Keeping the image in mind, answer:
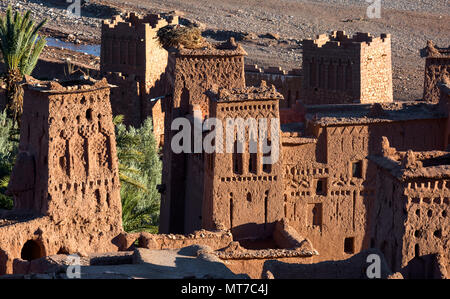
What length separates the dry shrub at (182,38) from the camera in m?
30.8

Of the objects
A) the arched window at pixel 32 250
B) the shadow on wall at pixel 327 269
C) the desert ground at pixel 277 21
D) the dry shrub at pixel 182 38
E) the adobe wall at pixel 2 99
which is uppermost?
the desert ground at pixel 277 21

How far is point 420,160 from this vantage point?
22.8 metres

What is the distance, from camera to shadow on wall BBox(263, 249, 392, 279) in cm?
2120

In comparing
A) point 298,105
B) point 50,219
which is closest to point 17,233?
point 50,219

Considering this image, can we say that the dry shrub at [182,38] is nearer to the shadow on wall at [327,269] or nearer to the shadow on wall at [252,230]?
the shadow on wall at [252,230]

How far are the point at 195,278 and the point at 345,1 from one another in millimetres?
55857

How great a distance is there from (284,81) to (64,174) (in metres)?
15.6

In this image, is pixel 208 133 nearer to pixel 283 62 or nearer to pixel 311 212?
pixel 311 212

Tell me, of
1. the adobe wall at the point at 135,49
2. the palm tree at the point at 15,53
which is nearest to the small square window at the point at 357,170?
the palm tree at the point at 15,53

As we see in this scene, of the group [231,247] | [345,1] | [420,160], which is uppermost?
[345,1]

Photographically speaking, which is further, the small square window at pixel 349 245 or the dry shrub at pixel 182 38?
the dry shrub at pixel 182 38

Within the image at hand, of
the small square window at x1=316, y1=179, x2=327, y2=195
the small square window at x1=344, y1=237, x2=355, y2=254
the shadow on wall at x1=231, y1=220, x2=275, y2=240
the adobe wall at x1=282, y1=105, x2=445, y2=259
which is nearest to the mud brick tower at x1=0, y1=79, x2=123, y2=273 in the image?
the shadow on wall at x1=231, y1=220, x2=275, y2=240

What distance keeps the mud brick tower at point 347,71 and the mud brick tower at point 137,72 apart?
28.4 ft

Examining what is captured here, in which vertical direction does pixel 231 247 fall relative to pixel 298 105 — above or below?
below
